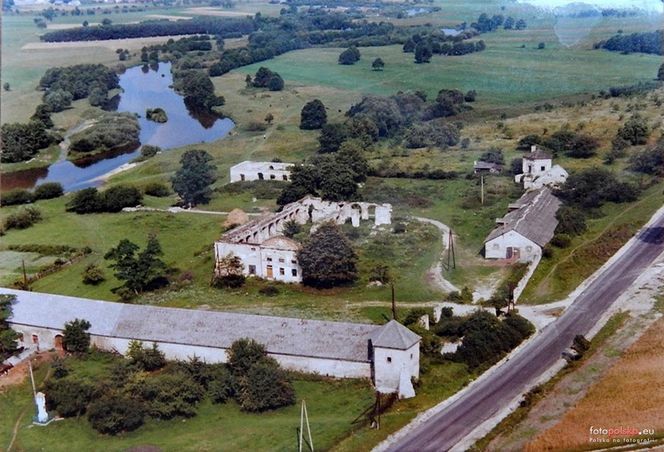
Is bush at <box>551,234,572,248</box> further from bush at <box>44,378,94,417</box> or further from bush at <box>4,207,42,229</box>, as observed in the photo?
bush at <box>4,207,42,229</box>

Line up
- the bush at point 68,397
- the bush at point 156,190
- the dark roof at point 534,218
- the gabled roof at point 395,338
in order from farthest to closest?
the bush at point 156,190 → the dark roof at point 534,218 → the gabled roof at point 395,338 → the bush at point 68,397

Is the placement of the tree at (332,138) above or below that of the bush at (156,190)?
above

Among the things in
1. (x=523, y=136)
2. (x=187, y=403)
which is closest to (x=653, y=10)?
(x=523, y=136)

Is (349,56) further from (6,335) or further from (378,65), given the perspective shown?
(6,335)

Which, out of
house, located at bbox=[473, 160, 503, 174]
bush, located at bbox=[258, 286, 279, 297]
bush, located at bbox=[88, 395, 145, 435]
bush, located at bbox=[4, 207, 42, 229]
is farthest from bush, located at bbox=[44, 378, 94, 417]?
house, located at bbox=[473, 160, 503, 174]

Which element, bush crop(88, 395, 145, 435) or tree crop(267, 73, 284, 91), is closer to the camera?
bush crop(88, 395, 145, 435)

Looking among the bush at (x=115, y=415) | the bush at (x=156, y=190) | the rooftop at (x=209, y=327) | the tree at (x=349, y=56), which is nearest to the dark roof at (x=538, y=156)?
the bush at (x=156, y=190)

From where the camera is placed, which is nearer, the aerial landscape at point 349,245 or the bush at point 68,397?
the aerial landscape at point 349,245

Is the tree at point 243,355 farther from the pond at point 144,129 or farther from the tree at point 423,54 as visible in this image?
the tree at point 423,54

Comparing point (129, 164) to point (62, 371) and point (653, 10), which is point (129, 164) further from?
point (653, 10)
